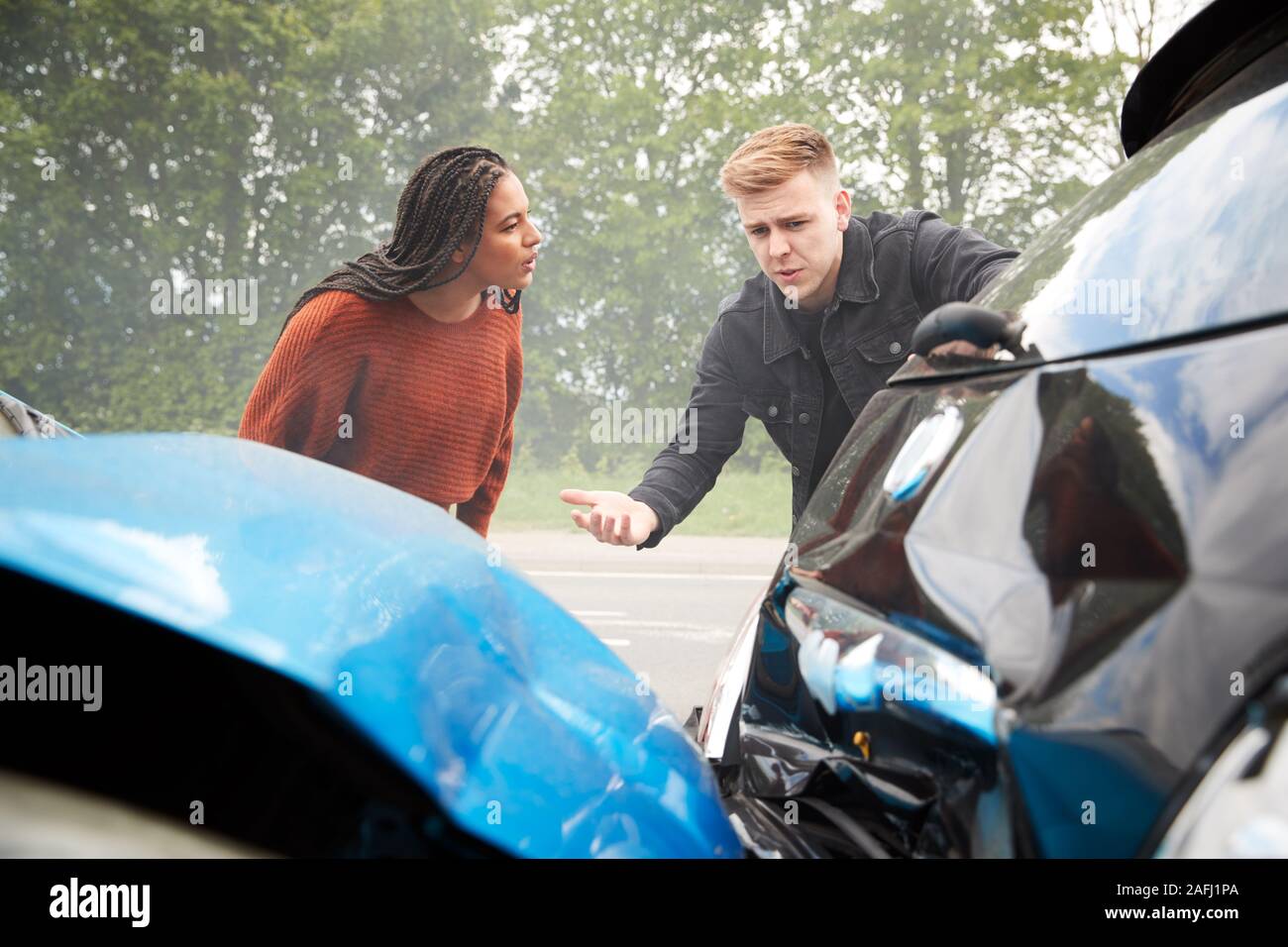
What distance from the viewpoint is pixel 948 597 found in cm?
105

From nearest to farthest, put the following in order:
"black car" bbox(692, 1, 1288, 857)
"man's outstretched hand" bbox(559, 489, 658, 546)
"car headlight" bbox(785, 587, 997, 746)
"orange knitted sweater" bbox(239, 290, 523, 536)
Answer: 1. "black car" bbox(692, 1, 1288, 857)
2. "car headlight" bbox(785, 587, 997, 746)
3. "man's outstretched hand" bbox(559, 489, 658, 546)
4. "orange knitted sweater" bbox(239, 290, 523, 536)

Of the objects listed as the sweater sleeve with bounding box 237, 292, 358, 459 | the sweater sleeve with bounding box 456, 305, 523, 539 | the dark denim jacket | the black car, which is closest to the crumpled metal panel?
the black car

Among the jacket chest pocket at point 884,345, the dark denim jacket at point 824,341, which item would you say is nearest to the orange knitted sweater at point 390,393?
the dark denim jacket at point 824,341

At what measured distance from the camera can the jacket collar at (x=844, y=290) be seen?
296 cm

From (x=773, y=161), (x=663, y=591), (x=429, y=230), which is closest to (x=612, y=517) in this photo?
(x=773, y=161)

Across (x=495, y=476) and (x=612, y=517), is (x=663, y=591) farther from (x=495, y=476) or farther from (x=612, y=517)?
(x=612, y=517)

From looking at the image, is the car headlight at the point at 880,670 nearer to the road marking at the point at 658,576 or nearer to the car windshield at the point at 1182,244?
the car windshield at the point at 1182,244

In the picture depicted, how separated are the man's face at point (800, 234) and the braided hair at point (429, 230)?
2.60 ft

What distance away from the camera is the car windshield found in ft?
3.49

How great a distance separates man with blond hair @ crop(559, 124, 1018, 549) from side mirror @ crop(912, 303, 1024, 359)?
1.43 metres

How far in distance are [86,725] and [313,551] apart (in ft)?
0.76

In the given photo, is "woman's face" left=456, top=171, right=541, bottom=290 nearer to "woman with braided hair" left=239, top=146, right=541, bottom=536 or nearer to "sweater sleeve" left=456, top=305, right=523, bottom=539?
"woman with braided hair" left=239, top=146, right=541, bottom=536
